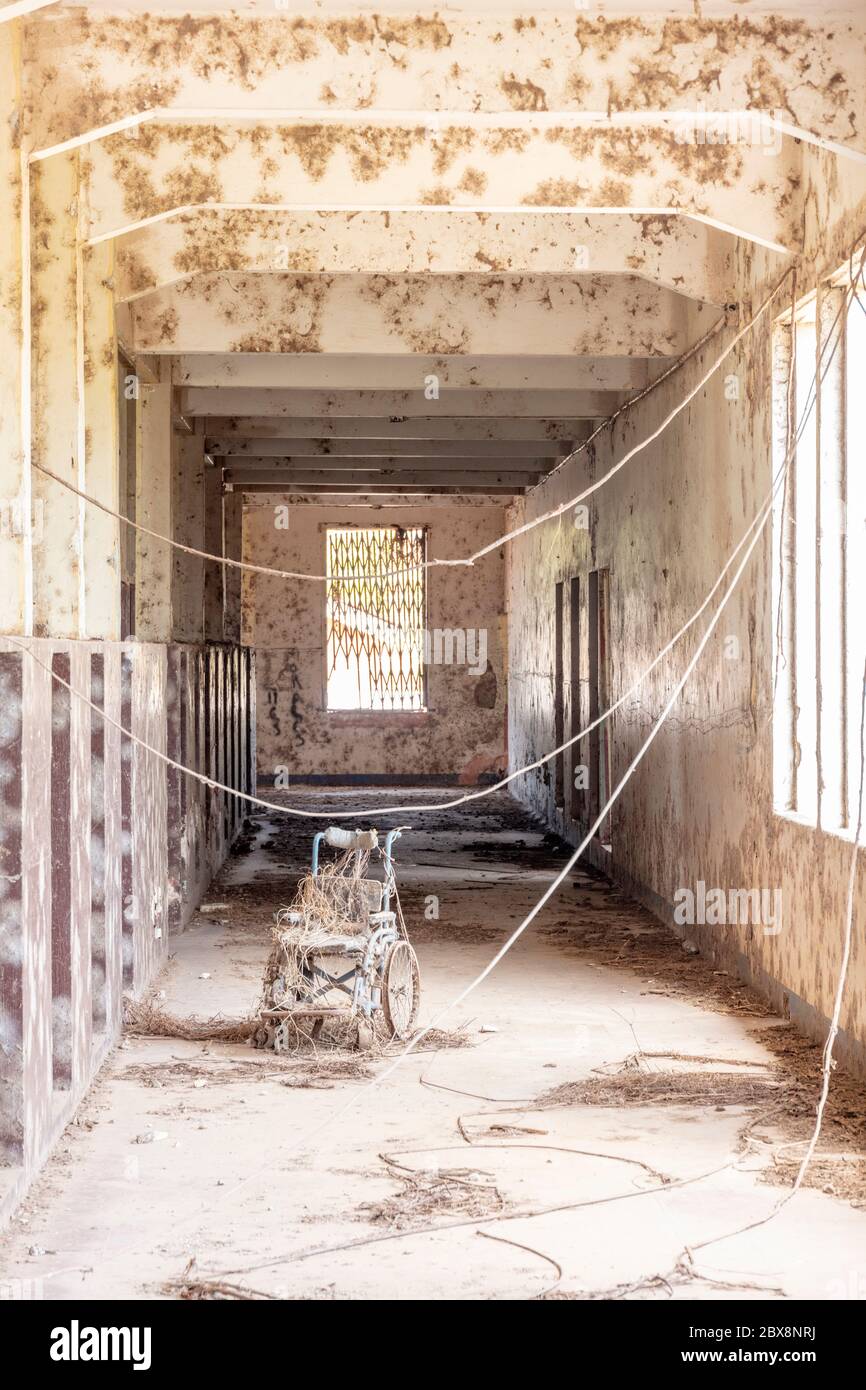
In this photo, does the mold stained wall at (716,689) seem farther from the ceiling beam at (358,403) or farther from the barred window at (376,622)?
the barred window at (376,622)

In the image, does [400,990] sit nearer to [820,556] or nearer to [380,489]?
[820,556]

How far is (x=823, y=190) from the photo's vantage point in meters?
6.16

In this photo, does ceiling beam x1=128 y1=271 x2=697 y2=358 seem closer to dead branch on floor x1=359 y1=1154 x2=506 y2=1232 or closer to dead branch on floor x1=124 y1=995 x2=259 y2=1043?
dead branch on floor x1=124 y1=995 x2=259 y2=1043

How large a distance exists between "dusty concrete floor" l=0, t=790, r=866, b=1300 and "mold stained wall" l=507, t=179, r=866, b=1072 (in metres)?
0.43

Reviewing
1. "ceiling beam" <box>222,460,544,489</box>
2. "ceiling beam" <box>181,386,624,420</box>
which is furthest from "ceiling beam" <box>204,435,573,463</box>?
"ceiling beam" <box>181,386,624,420</box>

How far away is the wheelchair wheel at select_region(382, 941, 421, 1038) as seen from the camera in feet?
21.3

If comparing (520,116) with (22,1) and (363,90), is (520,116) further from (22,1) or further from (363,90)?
(22,1)

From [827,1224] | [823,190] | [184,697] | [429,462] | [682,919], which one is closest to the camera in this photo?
[827,1224]

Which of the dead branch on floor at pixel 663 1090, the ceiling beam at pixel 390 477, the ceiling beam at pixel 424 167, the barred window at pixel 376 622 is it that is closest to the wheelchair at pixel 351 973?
the dead branch on floor at pixel 663 1090

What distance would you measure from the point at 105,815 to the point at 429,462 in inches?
341

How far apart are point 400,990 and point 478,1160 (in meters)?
1.76

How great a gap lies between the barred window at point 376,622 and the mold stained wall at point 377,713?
0.55 ft

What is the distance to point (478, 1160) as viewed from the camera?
4965 millimetres

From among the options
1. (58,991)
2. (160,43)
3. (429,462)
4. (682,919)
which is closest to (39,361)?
(160,43)
